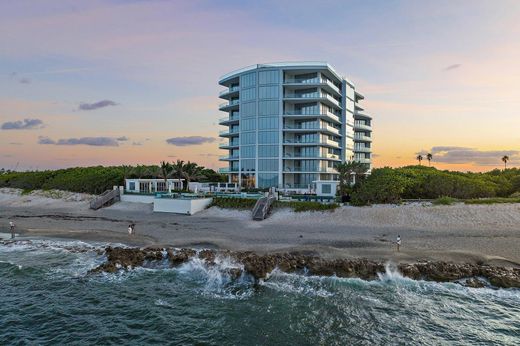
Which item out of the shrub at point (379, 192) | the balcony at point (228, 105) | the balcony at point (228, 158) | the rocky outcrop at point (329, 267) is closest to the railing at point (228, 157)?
the balcony at point (228, 158)

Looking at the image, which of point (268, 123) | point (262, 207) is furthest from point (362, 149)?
point (262, 207)

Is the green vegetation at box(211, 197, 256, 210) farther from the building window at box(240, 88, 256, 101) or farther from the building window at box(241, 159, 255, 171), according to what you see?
the building window at box(240, 88, 256, 101)

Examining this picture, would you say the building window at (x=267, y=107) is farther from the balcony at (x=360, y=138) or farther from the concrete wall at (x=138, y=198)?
the balcony at (x=360, y=138)

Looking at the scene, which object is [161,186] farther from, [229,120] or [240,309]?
[240,309]

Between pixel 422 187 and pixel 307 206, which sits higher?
pixel 422 187

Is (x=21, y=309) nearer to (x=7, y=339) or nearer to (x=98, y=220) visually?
(x=7, y=339)

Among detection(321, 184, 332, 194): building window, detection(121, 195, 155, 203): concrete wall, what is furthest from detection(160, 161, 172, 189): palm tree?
detection(321, 184, 332, 194): building window
